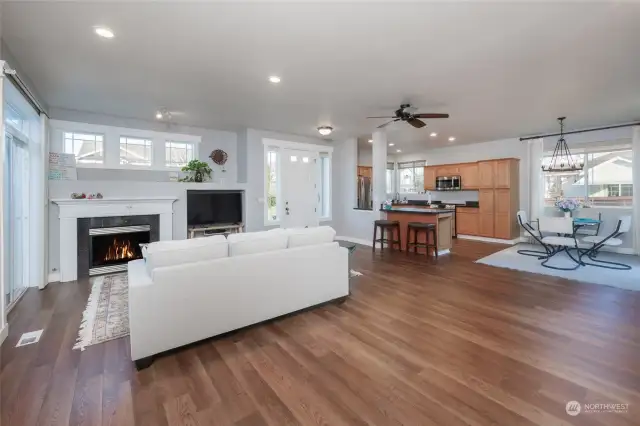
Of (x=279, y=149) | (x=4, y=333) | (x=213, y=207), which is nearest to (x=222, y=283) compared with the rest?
(x=4, y=333)

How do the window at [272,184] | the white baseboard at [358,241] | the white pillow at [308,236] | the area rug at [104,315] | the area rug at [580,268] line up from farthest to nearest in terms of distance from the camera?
the white baseboard at [358,241] → the window at [272,184] → the area rug at [580,268] → the white pillow at [308,236] → the area rug at [104,315]

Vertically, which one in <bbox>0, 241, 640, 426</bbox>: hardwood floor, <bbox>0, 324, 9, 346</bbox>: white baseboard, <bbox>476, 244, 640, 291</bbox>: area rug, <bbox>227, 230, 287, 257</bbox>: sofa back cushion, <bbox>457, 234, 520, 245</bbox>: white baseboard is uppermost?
<bbox>227, 230, 287, 257</bbox>: sofa back cushion

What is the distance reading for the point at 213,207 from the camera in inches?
A: 244

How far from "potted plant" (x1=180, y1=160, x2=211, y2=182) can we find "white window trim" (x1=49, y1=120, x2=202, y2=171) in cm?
27

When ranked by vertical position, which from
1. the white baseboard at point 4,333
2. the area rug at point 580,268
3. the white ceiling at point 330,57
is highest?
the white ceiling at point 330,57

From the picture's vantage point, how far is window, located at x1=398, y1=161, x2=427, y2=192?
33.2ft

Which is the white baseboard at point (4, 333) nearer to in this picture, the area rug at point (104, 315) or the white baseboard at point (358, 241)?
the area rug at point (104, 315)

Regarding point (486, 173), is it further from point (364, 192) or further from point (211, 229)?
point (211, 229)

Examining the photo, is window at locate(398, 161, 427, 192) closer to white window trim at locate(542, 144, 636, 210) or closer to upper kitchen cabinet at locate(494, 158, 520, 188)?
upper kitchen cabinet at locate(494, 158, 520, 188)

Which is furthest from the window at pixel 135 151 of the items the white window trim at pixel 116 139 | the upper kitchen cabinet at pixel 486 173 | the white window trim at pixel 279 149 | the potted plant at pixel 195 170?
the upper kitchen cabinet at pixel 486 173

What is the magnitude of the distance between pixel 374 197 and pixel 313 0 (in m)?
5.22

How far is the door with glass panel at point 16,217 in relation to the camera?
11.0 ft

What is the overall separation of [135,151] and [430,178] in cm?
809

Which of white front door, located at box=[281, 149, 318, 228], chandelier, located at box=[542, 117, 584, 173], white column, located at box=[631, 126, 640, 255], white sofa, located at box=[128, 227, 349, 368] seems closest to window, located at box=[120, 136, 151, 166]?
white front door, located at box=[281, 149, 318, 228]
